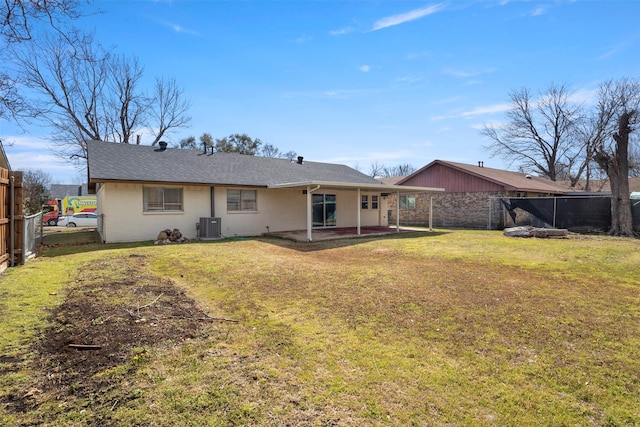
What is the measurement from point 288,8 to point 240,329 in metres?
8.72

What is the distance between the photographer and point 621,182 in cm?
1481

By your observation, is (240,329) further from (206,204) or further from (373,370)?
(206,204)

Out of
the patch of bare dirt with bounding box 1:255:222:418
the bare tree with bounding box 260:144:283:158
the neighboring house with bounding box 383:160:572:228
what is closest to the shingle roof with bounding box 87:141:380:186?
the neighboring house with bounding box 383:160:572:228

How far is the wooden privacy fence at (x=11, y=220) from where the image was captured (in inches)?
252

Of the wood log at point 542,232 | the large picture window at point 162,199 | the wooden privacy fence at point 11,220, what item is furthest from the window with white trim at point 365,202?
the wooden privacy fence at point 11,220

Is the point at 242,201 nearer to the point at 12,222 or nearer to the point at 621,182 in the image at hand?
the point at 12,222

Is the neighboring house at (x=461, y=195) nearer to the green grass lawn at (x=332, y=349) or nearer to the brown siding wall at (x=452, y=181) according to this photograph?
the brown siding wall at (x=452, y=181)

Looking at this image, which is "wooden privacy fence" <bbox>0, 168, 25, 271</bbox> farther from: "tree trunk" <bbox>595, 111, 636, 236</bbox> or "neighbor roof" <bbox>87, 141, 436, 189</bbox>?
"tree trunk" <bbox>595, 111, 636, 236</bbox>

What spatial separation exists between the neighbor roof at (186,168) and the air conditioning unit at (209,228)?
58.7 inches

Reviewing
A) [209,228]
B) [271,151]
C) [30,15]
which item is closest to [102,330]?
[30,15]

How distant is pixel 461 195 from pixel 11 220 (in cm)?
2045

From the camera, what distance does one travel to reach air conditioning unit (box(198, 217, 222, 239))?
42.2 feet

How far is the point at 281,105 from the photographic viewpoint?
1803cm

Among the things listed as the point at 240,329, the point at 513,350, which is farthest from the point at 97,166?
the point at 513,350
